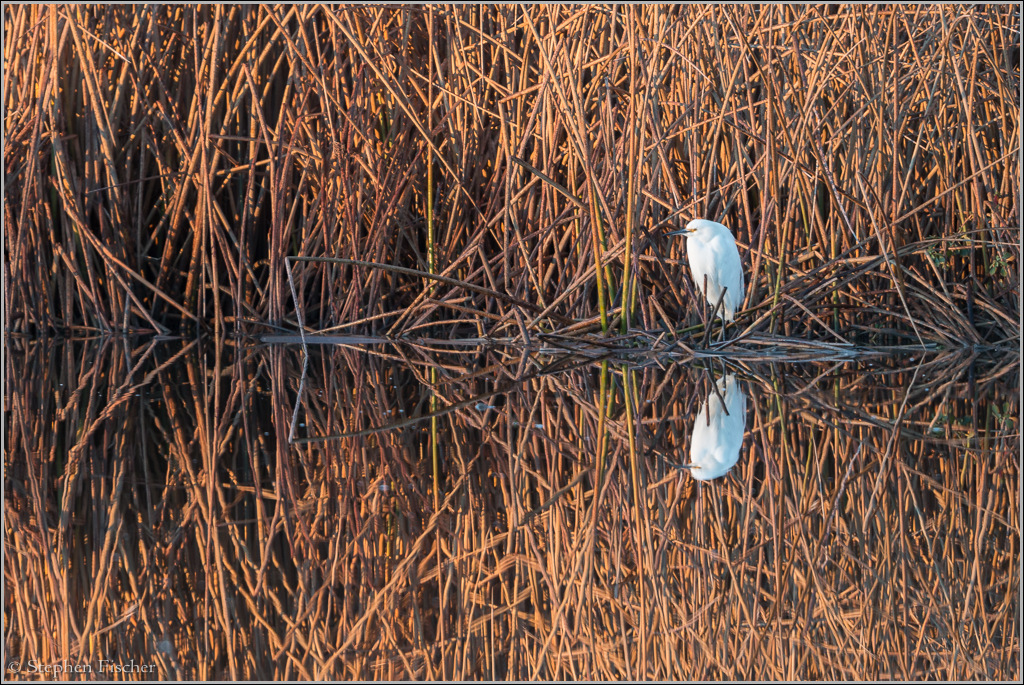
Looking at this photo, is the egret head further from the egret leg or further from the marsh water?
the marsh water

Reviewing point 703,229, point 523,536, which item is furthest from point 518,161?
point 523,536

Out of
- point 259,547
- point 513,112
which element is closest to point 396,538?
point 259,547

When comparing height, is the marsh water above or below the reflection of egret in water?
below

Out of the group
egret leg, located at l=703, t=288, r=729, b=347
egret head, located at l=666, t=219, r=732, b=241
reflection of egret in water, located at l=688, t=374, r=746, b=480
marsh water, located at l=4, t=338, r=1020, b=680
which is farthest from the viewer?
egret head, located at l=666, t=219, r=732, b=241

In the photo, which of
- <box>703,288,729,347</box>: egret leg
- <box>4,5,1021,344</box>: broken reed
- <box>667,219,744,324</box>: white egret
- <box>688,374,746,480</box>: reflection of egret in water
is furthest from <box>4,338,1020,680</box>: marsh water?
<box>4,5,1021,344</box>: broken reed

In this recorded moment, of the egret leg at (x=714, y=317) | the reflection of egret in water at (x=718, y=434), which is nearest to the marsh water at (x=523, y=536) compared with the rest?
the reflection of egret in water at (x=718, y=434)

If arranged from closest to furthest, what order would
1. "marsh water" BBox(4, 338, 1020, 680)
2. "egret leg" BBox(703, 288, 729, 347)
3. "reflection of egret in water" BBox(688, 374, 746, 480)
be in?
"marsh water" BBox(4, 338, 1020, 680), "reflection of egret in water" BBox(688, 374, 746, 480), "egret leg" BBox(703, 288, 729, 347)
